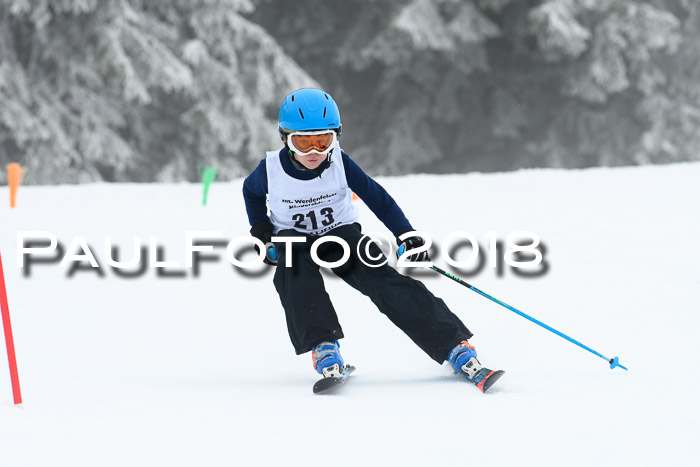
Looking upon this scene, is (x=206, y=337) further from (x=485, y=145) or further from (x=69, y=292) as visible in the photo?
(x=485, y=145)

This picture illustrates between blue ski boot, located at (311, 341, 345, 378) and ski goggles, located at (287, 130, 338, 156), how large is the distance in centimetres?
76

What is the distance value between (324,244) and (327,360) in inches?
19.4

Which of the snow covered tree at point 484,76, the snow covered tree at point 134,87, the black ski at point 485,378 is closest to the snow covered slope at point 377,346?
the black ski at point 485,378

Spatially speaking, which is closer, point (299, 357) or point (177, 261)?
point (299, 357)

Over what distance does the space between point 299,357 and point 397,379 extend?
74 centimetres

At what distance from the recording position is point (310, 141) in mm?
3576

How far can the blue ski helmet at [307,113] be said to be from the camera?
11.6ft

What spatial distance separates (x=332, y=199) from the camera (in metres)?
3.74

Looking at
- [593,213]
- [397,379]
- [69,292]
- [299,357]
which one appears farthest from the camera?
[593,213]

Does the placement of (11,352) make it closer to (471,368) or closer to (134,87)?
(471,368)

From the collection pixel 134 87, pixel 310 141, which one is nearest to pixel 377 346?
pixel 310 141

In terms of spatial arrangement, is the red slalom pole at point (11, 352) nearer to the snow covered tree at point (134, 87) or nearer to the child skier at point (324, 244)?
the child skier at point (324, 244)

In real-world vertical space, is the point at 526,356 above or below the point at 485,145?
below

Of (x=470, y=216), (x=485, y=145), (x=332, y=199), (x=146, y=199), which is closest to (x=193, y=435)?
(x=332, y=199)
